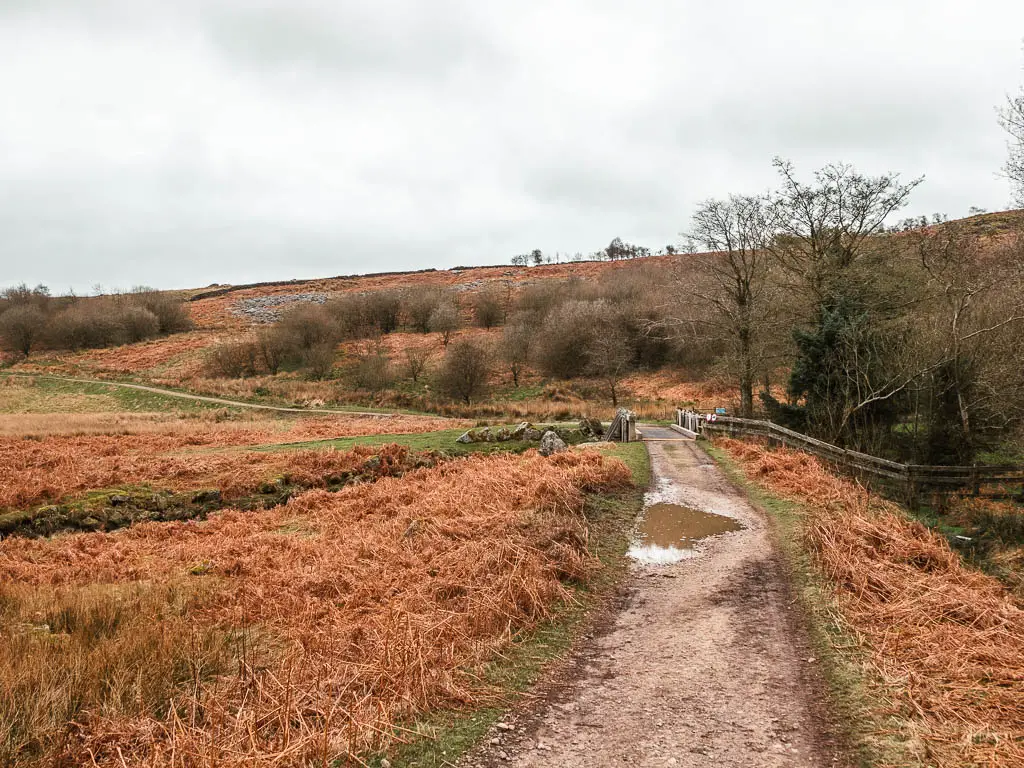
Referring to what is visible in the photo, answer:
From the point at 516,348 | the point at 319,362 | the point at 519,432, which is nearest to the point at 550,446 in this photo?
the point at 519,432

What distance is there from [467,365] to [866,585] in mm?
40544

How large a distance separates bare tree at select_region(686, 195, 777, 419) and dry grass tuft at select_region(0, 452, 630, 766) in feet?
57.4

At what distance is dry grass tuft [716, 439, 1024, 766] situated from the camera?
4.39 meters

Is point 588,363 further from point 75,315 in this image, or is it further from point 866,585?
point 75,315

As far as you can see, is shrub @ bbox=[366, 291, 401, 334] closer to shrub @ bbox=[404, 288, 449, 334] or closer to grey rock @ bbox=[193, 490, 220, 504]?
shrub @ bbox=[404, 288, 449, 334]

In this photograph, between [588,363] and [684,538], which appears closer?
[684,538]

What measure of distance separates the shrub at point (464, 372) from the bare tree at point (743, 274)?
21.3 m

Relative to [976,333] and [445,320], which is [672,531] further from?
[445,320]

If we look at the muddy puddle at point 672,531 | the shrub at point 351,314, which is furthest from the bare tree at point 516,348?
the muddy puddle at point 672,531

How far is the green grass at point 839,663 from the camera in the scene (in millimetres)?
4379

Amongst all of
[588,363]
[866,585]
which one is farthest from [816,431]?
[588,363]

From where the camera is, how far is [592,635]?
6805 millimetres

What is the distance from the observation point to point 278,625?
756cm

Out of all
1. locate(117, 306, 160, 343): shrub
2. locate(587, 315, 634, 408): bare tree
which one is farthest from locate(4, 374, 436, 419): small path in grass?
locate(117, 306, 160, 343): shrub
